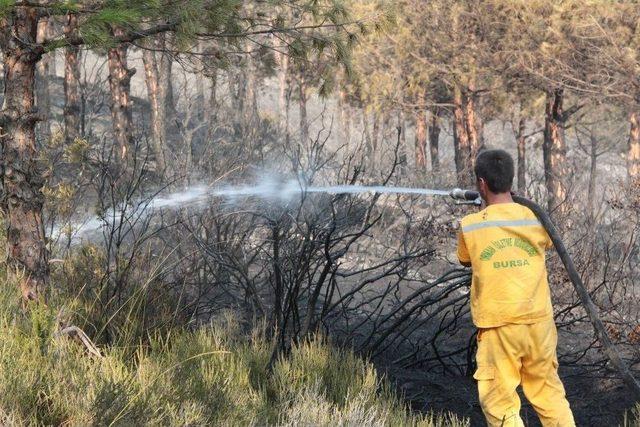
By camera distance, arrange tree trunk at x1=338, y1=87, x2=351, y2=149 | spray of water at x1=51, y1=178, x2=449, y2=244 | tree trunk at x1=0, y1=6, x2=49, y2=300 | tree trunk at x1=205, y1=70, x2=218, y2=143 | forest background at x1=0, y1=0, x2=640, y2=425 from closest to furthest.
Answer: forest background at x1=0, y1=0, x2=640, y2=425, tree trunk at x1=0, y1=6, x2=49, y2=300, spray of water at x1=51, y1=178, x2=449, y2=244, tree trunk at x1=205, y1=70, x2=218, y2=143, tree trunk at x1=338, y1=87, x2=351, y2=149

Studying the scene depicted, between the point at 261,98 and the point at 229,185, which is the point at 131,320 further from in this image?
the point at 261,98

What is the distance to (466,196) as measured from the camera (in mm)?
4727

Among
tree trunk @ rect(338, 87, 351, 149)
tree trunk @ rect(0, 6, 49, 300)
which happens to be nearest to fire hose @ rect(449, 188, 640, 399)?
tree trunk @ rect(0, 6, 49, 300)

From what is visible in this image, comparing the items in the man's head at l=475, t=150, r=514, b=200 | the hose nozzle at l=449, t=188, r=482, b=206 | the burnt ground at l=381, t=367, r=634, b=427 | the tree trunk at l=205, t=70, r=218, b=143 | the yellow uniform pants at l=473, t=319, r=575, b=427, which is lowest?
the burnt ground at l=381, t=367, r=634, b=427

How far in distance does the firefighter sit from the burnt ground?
4.26ft

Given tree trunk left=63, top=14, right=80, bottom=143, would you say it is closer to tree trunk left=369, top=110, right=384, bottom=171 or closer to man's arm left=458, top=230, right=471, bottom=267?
tree trunk left=369, top=110, right=384, bottom=171

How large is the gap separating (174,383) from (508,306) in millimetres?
1733

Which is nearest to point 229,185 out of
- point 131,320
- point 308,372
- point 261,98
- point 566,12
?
point 131,320

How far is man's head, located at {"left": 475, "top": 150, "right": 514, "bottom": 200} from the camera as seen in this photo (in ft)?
14.8

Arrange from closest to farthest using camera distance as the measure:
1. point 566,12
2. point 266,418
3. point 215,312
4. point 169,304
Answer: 1. point 266,418
2. point 169,304
3. point 215,312
4. point 566,12

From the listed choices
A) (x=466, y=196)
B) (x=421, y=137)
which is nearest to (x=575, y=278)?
(x=466, y=196)

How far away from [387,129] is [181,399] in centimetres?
2275

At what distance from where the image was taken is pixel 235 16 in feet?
19.7

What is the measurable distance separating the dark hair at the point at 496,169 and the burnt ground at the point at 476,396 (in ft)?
5.99
